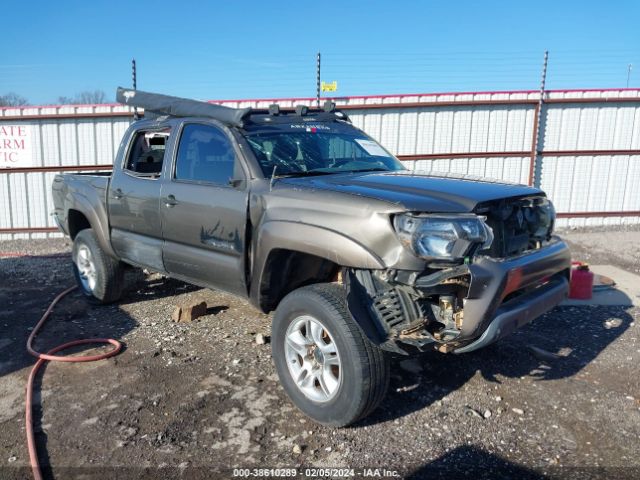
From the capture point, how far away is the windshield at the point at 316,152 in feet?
13.0

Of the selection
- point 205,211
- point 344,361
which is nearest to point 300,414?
point 344,361

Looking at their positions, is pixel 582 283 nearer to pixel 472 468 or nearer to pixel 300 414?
pixel 472 468

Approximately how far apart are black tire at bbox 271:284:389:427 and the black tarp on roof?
5.15 ft

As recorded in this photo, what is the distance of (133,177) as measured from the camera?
5.00 metres

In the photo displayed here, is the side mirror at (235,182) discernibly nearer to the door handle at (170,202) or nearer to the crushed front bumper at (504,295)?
the door handle at (170,202)

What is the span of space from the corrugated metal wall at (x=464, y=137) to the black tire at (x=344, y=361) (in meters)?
7.20

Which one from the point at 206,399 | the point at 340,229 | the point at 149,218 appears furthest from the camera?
the point at 149,218

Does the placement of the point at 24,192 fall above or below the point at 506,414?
above

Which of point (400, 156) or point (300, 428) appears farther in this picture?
point (400, 156)

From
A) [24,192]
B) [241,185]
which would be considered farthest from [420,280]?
[24,192]

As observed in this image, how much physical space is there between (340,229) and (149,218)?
7.46 ft

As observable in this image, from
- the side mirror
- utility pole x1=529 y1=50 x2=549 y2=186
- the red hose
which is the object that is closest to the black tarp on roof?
the side mirror

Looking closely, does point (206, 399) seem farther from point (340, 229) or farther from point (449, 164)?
point (449, 164)

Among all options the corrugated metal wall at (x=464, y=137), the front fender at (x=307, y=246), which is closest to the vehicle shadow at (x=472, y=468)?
the front fender at (x=307, y=246)
